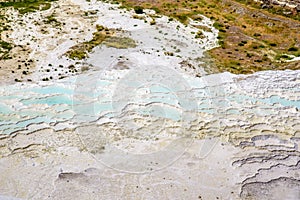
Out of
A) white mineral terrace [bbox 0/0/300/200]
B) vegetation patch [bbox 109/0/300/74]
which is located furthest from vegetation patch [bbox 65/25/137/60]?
vegetation patch [bbox 109/0/300/74]

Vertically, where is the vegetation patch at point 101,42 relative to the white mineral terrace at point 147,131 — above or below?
below

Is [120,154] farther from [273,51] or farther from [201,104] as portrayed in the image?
[273,51]

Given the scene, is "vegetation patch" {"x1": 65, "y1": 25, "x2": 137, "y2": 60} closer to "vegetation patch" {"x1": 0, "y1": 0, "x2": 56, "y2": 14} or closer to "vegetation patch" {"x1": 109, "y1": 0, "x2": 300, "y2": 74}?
"vegetation patch" {"x1": 109, "y1": 0, "x2": 300, "y2": 74}

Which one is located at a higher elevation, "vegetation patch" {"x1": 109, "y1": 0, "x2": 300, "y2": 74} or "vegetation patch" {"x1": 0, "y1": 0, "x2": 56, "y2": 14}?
"vegetation patch" {"x1": 109, "y1": 0, "x2": 300, "y2": 74}

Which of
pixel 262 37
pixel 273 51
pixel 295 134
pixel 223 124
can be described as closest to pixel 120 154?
pixel 223 124

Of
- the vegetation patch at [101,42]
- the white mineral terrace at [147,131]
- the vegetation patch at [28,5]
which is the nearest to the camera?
the white mineral terrace at [147,131]

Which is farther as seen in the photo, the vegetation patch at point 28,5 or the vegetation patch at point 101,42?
the vegetation patch at point 28,5

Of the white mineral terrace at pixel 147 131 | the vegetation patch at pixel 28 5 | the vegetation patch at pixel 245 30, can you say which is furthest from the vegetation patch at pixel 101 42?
the vegetation patch at pixel 28 5

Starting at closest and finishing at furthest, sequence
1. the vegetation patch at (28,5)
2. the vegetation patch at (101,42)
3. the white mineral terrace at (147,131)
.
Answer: the white mineral terrace at (147,131) < the vegetation patch at (101,42) < the vegetation patch at (28,5)

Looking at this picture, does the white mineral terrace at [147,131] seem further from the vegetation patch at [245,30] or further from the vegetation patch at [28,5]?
the vegetation patch at [28,5]
